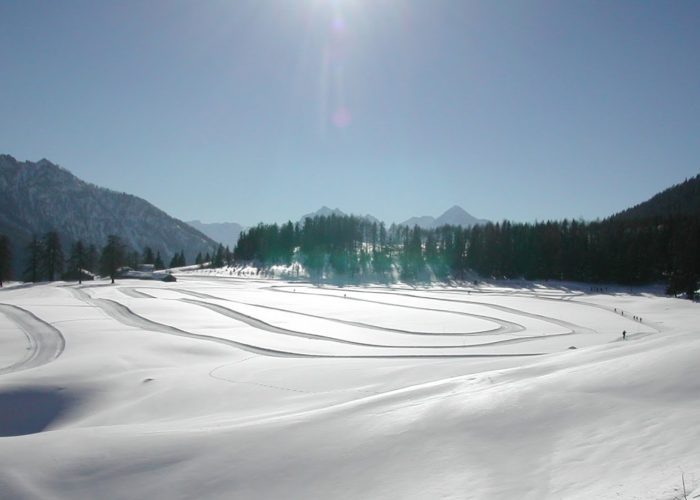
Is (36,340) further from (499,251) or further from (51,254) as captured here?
(499,251)

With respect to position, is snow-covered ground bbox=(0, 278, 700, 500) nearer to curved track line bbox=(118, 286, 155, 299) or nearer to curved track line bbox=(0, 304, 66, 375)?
curved track line bbox=(0, 304, 66, 375)

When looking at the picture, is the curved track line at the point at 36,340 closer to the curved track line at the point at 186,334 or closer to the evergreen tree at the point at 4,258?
the curved track line at the point at 186,334

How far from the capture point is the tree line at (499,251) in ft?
373

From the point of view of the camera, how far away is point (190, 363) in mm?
28844

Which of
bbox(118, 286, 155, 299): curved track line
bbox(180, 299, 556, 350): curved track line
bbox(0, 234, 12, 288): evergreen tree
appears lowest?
bbox(180, 299, 556, 350): curved track line

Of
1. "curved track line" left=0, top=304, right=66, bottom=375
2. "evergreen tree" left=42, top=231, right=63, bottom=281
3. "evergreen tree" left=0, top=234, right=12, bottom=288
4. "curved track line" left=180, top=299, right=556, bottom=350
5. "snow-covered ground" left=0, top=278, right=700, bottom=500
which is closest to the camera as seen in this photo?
"snow-covered ground" left=0, top=278, right=700, bottom=500

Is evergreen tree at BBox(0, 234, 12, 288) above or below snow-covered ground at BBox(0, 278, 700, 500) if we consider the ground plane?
above

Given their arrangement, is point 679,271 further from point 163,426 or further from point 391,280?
point 163,426

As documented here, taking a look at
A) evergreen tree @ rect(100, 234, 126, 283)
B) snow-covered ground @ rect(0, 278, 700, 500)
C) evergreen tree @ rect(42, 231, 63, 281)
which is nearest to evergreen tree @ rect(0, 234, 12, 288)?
evergreen tree @ rect(42, 231, 63, 281)

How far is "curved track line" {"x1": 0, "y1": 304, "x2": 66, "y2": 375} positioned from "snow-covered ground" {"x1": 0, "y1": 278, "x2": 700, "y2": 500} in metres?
0.32

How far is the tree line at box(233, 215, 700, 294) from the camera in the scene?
114 meters

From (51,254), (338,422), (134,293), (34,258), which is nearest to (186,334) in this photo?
(338,422)

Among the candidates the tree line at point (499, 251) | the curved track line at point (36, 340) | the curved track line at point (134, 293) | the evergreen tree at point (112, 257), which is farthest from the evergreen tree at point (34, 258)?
the tree line at point (499, 251)

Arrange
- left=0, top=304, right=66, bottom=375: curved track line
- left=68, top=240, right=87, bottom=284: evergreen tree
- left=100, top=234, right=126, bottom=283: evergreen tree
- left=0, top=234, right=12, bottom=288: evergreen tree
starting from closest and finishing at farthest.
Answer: left=0, top=304, right=66, bottom=375: curved track line < left=0, top=234, right=12, bottom=288: evergreen tree < left=100, top=234, right=126, bottom=283: evergreen tree < left=68, top=240, right=87, bottom=284: evergreen tree
